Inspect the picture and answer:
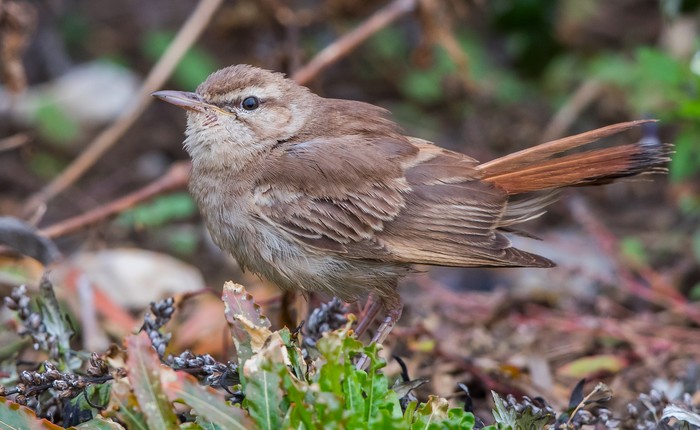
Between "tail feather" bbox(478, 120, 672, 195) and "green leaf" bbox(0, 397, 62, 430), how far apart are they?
Answer: 6.62 ft

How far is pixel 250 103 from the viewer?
158 inches

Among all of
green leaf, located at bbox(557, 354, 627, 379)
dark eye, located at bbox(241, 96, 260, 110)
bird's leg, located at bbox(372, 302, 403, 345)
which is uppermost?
dark eye, located at bbox(241, 96, 260, 110)

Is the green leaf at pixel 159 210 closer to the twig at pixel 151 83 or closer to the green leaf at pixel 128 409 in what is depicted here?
the twig at pixel 151 83

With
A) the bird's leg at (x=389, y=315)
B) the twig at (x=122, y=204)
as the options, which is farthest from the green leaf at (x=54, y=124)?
the bird's leg at (x=389, y=315)

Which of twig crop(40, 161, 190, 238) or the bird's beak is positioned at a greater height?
the bird's beak

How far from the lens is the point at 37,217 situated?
Answer: 434 cm

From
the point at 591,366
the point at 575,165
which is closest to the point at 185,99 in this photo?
the point at 575,165

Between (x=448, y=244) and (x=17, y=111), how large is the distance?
16.0 feet

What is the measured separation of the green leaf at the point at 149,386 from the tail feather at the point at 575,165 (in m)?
1.81

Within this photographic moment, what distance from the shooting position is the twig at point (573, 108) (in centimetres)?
739

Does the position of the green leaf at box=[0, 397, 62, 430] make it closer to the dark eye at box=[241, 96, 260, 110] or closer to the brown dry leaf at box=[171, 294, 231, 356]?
the dark eye at box=[241, 96, 260, 110]

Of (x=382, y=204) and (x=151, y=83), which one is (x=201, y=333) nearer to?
(x=382, y=204)

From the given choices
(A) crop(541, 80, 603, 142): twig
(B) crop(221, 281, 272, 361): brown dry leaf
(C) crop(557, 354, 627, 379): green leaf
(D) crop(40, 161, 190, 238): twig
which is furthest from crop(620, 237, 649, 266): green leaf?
(B) crop(221, 281, 272, 361): brown dry leaf

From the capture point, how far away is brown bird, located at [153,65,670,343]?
3.63m
